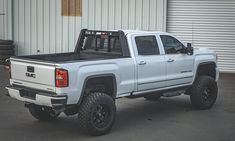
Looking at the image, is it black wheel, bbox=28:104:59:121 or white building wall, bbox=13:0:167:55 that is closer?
black wheel, bbox=28:104:59:121

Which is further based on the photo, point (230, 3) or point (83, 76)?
point (230, 3)

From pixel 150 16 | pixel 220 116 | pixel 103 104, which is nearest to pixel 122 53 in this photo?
pixel 103 104

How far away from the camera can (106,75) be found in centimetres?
775

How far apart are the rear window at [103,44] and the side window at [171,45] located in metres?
1.20

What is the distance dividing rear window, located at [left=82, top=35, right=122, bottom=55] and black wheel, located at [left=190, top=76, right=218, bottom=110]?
233cm

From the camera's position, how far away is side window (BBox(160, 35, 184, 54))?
9398 mm

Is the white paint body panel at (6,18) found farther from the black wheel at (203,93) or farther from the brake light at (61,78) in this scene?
the brake light at (61,78)

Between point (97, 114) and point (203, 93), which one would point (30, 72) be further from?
point (203, 93)

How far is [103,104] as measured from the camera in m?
7.68

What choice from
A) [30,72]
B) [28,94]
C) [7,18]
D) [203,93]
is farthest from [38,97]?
[7,18]

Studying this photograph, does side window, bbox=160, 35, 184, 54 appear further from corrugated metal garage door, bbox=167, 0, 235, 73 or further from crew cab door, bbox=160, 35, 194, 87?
corrugated metal garage door, bbox=167, 0, 235, 73

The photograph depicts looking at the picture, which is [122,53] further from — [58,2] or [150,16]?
[58,2]

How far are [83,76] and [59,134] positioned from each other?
1165mm

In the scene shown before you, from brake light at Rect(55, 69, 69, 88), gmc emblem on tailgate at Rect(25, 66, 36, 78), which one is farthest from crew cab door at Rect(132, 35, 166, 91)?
gmc emblem on tailgate at Rect(25, 66, 36, 78)
